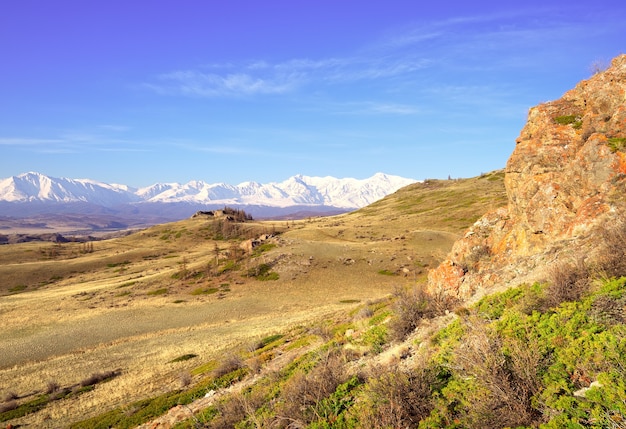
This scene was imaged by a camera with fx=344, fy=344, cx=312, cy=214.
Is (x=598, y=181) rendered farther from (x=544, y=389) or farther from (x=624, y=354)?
(x=544, y=389)

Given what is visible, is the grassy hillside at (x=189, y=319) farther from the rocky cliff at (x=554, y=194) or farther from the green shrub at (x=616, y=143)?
the green shrub at (x=616, y=143)

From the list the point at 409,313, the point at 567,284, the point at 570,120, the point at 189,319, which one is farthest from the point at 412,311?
the point at 189,319

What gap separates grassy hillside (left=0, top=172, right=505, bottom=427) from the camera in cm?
2094

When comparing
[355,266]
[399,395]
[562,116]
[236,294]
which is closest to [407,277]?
[355,266]

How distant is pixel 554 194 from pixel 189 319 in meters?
46.1

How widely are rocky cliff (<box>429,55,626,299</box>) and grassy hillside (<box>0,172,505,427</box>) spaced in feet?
16.8

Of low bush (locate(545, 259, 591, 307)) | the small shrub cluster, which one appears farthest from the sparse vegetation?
the small shrub cluster

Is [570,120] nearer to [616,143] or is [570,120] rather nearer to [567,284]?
[616,143]

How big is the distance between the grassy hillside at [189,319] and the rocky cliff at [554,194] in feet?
16.8

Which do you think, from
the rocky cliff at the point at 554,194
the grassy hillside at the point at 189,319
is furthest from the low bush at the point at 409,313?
the rocky cliff at the point at 554,194

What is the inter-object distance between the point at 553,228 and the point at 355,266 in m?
54.6

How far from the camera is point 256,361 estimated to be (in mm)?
20078

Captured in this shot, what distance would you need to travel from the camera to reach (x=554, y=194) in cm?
1653

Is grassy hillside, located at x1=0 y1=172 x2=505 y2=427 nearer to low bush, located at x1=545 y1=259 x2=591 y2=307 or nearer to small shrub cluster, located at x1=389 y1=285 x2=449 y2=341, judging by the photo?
small shrub cluster, located at x1=389 y1=285 x2=449 y2=341
